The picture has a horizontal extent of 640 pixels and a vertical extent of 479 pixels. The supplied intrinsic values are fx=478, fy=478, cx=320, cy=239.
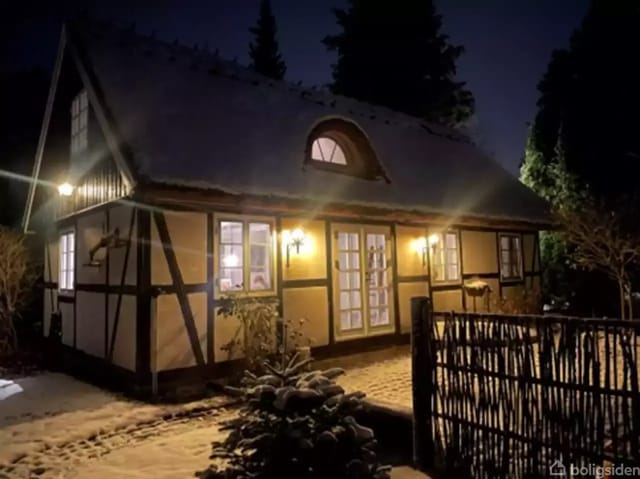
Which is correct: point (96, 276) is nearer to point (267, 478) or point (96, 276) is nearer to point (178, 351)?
point (178, 351)

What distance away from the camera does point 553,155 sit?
15.8 m

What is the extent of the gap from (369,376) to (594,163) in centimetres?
1111

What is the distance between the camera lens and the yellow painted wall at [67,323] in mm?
9044

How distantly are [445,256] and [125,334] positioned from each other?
263 inches

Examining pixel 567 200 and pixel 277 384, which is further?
pixel 567 200

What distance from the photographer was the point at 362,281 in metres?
8.76

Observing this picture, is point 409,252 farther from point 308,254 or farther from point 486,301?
point 308,254

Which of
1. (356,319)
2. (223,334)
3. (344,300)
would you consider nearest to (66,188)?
(223,334)

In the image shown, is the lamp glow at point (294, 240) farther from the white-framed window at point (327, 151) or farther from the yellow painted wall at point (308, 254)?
the white-framed window at point (327, 151)

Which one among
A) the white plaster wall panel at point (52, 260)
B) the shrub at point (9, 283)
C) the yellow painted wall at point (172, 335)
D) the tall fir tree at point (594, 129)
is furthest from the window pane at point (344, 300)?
the tall fir tree at point (594, 129)

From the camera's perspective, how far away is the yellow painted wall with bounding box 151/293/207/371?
6.29m

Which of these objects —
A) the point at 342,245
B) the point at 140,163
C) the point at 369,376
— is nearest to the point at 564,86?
the point at 342,245

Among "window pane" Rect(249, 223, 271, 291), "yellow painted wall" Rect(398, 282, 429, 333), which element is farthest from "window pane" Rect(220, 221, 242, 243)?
"yellow painted wall" Rect(398, 282, 429, 333)

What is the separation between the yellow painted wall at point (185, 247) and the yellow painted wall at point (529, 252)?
885cm
